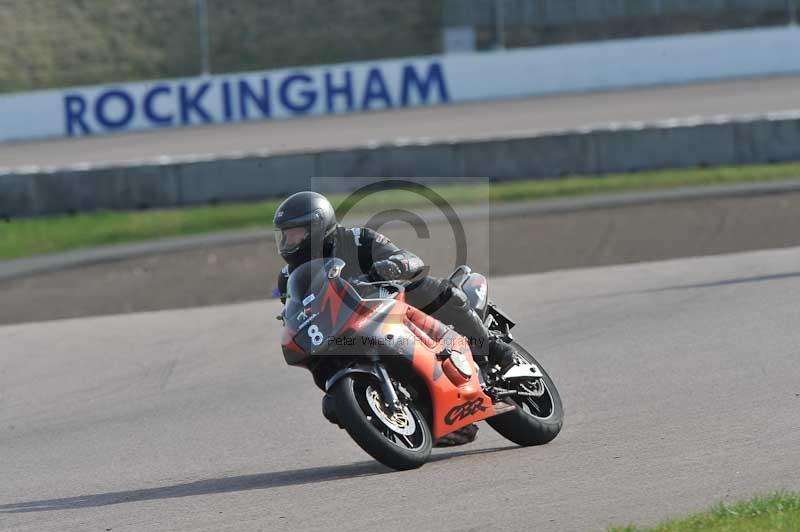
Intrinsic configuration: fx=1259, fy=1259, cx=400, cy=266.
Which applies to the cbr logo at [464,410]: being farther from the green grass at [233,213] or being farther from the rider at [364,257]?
the green grass at [233,213]

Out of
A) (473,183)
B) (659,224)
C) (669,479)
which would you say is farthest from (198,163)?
(669,479)

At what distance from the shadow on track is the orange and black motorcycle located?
36cm

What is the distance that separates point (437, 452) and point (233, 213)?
1337 centimetres

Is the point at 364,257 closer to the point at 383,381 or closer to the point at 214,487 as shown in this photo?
the point at 383,381

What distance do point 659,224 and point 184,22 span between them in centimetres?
2500

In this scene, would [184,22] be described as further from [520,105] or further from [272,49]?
[520,105]

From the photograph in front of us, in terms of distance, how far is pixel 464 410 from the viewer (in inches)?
266

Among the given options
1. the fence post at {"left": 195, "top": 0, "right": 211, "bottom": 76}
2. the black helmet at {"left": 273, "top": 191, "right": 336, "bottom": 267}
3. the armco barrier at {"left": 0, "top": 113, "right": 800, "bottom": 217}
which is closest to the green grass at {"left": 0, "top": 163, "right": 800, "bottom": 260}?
the armco barrier at {"left": 0, "top": 113, "right": 800, "bottom": 217}

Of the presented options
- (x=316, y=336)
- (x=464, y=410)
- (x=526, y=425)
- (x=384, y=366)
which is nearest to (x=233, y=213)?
(x=526, y=425)

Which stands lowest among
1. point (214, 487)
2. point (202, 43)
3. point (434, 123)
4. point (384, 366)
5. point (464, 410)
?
point (434, 123)

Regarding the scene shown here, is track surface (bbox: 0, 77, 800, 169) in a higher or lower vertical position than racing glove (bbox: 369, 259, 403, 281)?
lower

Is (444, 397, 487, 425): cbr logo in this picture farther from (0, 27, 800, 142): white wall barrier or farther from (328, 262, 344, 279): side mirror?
(0, 27, 800, 142): white wall barrier

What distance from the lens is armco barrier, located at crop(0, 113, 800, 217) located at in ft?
67.3

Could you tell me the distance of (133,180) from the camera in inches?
813
